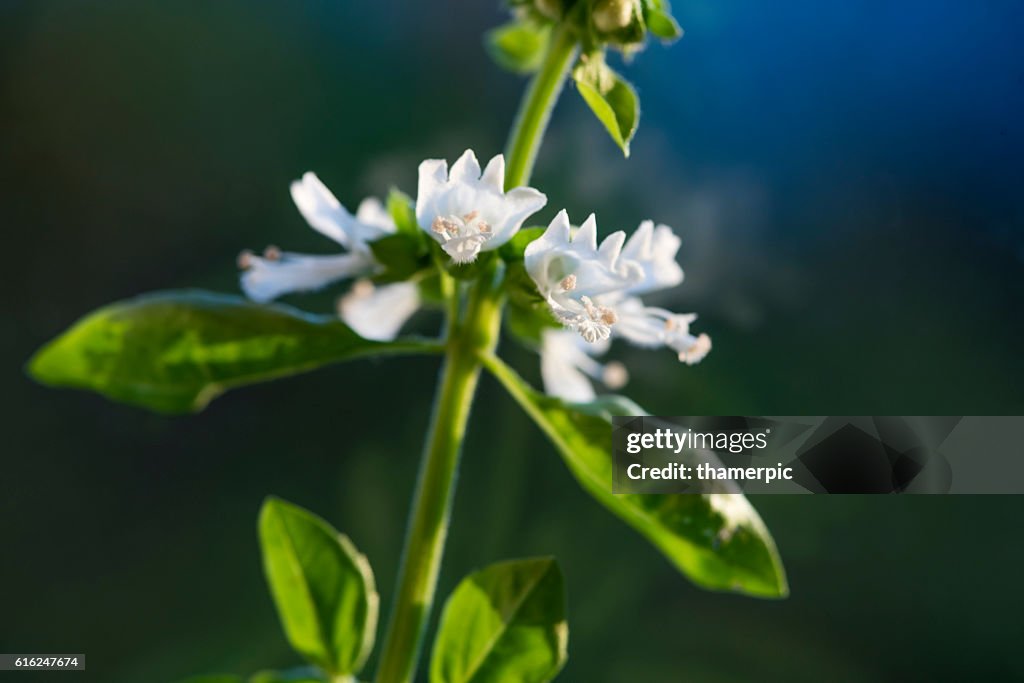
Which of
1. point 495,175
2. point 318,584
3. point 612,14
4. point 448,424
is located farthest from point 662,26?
point 318,584

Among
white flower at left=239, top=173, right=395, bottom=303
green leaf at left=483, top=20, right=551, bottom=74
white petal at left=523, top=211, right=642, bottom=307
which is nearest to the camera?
white petal at left=523, top=211, right=642, bottom=307

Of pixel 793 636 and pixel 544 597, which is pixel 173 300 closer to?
pixel 544 597

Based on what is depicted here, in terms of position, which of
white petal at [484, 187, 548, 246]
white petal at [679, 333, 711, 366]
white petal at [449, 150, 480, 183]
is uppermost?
white petal at [449, 150, 480, 183]

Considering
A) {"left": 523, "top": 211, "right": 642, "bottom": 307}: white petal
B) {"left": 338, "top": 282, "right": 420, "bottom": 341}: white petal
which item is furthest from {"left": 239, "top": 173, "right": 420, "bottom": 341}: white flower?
{"left": 523, "top": 211, "right": 642, "bottom": 307}: white petal

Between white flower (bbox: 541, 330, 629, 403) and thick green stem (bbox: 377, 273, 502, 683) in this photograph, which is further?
white flower (bbox: 541, 330, 629, 403)

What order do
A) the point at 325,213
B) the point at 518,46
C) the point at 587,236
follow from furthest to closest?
1. the point at 518,46
2. the point at 325,213
3. the point at 587,236

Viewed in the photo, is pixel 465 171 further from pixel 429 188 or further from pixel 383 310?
pixel 383 310

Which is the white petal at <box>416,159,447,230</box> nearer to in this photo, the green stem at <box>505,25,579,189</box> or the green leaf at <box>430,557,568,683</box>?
the green stem at <box>505,25,579,189</box>
